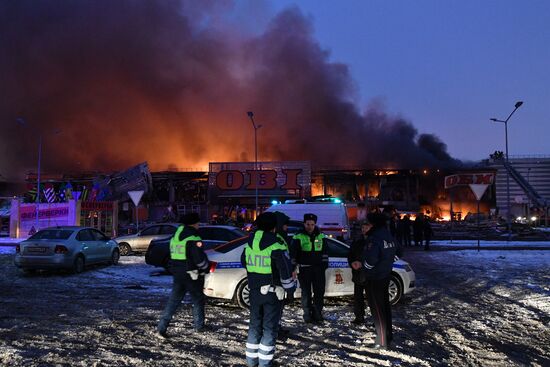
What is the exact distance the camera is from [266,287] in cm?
459

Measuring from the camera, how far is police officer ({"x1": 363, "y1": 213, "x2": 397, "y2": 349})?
532cm

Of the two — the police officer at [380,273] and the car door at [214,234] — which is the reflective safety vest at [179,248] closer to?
the police officer at [380,273]

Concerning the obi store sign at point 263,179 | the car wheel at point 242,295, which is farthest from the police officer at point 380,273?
the obi store sign at point 263,179

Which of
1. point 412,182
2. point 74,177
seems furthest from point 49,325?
point 74,177

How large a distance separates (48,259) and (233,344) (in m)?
8.14

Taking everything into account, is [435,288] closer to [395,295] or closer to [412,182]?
[395,295]

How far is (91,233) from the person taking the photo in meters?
13.6

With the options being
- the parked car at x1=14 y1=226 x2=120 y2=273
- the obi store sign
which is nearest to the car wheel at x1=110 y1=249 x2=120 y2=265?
the parked car at x1=14 y1=226 x2=120 y2=273

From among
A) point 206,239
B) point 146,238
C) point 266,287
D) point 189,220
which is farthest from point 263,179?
point 266,287

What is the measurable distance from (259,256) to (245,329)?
6.87 ft

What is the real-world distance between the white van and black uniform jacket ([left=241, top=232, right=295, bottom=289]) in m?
9.25

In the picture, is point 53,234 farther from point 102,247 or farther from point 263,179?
point 263,179

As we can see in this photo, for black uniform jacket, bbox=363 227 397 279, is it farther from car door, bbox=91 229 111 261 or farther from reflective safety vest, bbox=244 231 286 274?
car door, bbox=91 229 111 261

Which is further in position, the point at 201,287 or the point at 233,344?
the point at 201,287
